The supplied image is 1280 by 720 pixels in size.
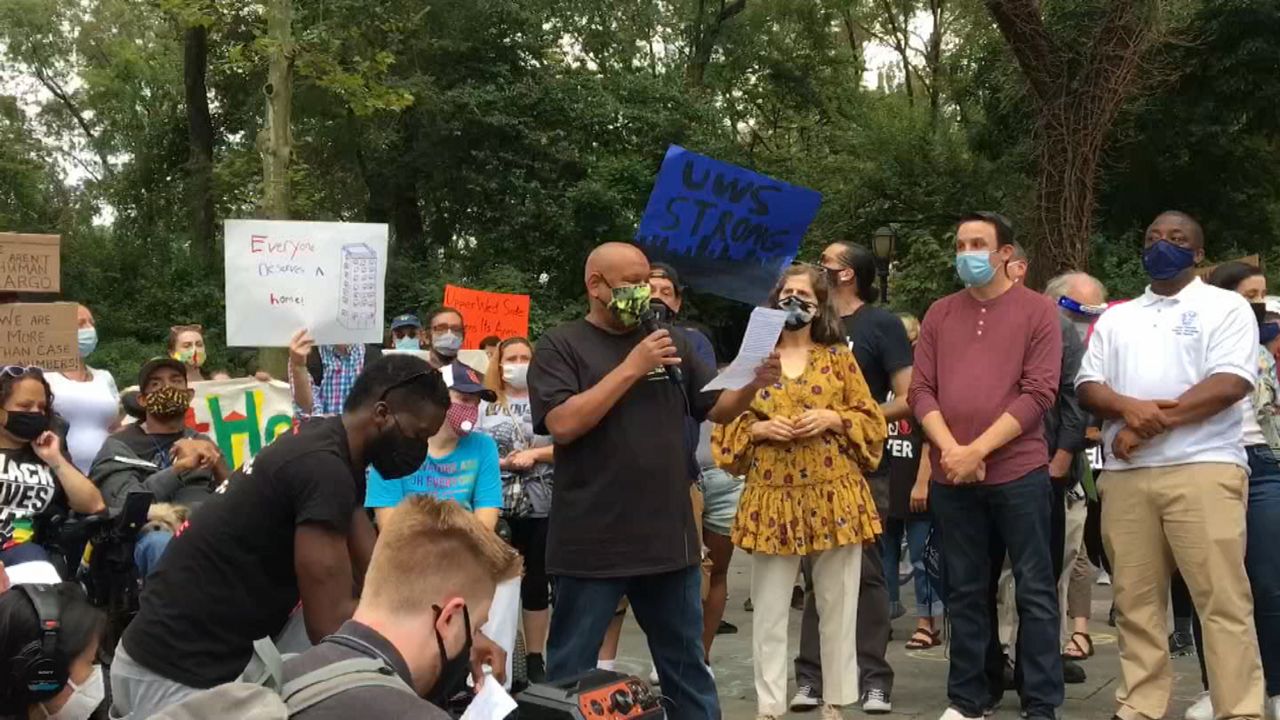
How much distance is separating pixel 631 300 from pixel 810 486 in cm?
148

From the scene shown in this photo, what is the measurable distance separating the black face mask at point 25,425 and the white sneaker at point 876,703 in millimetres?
3762

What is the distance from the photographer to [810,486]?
17.8 ft

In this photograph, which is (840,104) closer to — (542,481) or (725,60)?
(725,60)

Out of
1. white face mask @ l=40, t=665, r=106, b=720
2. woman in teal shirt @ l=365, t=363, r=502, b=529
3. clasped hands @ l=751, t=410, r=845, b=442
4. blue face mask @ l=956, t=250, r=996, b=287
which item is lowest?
white face mask @ l=40, t=665, r=106, b=720

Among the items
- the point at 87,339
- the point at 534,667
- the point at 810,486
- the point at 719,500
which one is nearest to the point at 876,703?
the point at 810,486

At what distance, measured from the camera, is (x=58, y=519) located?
5.54m

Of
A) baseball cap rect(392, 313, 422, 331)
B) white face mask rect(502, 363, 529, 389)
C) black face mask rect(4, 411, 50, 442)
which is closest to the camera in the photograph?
black face mask rect(4, 411, 50, 442)

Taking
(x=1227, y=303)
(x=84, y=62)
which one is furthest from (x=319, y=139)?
(x=1227, y=303)

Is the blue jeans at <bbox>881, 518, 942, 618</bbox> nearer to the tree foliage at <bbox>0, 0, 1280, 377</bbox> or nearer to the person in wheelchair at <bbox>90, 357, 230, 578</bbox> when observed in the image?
the person in wheelchair at <bbox>90, 357, 230, 578</bbox>

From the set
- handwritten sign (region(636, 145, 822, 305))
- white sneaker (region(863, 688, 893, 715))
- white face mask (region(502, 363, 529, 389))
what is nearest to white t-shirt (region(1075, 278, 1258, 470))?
white sneaker (region(863, 688, 893, 715))

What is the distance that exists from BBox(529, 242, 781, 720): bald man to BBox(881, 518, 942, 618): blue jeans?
3071 millimetres

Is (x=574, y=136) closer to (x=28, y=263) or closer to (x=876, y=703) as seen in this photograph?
(x=28, y=263)

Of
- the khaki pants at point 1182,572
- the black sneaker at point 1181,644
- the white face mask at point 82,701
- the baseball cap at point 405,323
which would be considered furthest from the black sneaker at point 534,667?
the black sneaker at point 1181,644

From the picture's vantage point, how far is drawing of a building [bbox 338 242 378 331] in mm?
6707
